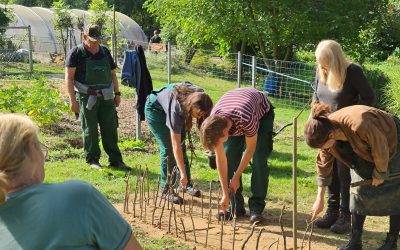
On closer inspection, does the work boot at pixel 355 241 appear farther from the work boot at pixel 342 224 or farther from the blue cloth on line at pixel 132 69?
the blue cloth on line at pixel 132 69

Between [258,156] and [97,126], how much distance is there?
252 cm

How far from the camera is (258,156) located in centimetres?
489

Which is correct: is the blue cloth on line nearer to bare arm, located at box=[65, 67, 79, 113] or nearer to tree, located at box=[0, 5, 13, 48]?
bare arm, located at box=[65, 67, 79, 113]

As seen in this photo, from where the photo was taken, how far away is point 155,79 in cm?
1739

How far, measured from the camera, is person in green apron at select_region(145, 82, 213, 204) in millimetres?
4355

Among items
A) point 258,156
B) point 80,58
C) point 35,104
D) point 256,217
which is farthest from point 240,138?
point 35,104

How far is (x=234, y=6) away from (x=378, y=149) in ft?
39.5

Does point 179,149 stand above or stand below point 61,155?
above

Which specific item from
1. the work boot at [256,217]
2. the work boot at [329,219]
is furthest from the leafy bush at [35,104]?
the work boot at [329,219]

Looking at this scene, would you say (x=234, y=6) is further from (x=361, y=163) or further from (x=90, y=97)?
(x=361, y=163)

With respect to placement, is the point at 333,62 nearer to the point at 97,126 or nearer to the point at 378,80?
the point at 97,126

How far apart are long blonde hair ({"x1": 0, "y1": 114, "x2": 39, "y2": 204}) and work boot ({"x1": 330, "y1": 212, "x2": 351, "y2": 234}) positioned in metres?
3.57

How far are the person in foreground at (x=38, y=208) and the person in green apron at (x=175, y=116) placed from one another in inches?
99.2

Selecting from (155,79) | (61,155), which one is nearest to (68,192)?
(61,155)
